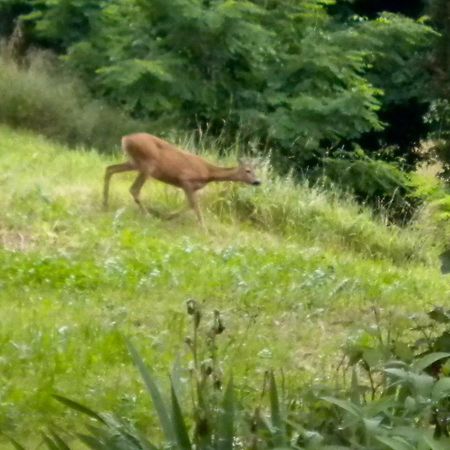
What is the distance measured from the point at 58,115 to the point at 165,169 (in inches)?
287

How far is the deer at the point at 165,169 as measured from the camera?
555 inches

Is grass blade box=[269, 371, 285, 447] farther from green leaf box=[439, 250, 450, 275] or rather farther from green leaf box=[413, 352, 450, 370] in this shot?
green leaf box=[439, 250, 450, 275]

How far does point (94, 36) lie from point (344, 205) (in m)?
8.61

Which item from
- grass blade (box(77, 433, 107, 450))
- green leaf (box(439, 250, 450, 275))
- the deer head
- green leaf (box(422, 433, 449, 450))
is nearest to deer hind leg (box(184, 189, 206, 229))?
the deer head

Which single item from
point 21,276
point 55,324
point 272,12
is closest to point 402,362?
point 55,324

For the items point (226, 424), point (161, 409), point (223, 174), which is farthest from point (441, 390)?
point (223, 174)

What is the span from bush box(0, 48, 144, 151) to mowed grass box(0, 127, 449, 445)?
3.47 m

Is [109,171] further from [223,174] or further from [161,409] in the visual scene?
[161,409]

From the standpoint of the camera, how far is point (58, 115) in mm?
21078

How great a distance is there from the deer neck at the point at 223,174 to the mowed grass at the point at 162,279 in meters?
0.48

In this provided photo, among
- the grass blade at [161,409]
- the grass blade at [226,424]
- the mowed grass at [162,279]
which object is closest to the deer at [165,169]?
the mowed grass at [162,279]

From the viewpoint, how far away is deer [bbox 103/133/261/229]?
14.1 m

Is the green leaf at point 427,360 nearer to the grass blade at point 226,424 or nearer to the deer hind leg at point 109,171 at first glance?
the grass blade at point 226,424

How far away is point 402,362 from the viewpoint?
4734 millimetres
